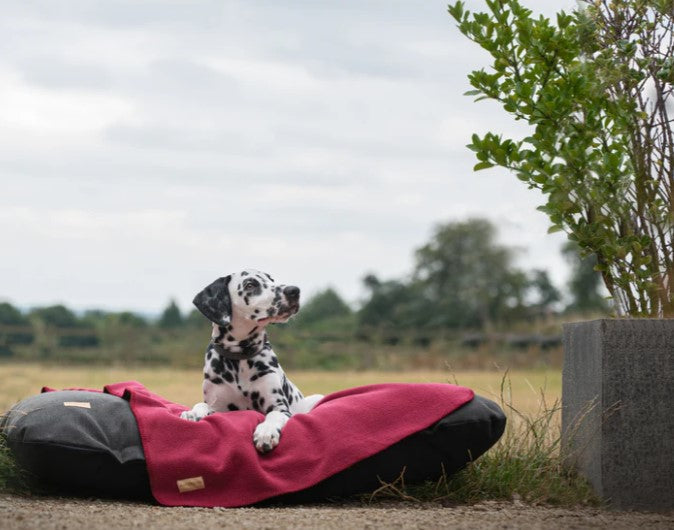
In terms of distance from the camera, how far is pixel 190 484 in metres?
4.89

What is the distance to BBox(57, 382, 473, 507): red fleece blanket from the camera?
16.0 feet

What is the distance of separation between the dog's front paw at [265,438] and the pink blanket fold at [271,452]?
4 centimetres

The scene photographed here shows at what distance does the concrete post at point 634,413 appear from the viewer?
5117mm

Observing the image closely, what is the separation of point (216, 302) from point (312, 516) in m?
1.39

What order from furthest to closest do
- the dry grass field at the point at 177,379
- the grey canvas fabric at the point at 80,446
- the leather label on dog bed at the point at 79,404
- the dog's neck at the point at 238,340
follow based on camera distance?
the dry grass field at the point at 177,379
the dog's neck at the point at 238,340
the leather label on dog bed at the point at 79,404
the grey canvas fabric at the point at 80,446

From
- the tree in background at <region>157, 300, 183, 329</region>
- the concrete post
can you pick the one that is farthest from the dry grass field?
the concrete post

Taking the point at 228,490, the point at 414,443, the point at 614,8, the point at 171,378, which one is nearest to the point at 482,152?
the point at 614,8

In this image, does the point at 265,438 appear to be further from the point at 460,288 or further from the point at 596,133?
the point at 460,288

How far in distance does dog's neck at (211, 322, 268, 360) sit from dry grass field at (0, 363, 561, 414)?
7285mm

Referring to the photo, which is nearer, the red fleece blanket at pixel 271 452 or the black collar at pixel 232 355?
the red fleece blanket at pixel 271 452

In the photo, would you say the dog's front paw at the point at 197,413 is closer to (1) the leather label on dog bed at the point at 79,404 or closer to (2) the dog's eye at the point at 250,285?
(1) the leather label on dog bed at the point at 79,404

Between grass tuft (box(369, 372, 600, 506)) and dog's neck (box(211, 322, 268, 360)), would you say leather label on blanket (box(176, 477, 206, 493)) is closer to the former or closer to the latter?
dog's neck (box(211, 322, 268, 360))

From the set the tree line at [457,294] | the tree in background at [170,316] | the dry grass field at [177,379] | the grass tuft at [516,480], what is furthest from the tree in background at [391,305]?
the grass tuft at [516,480]

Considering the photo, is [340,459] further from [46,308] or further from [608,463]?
[46,308]
